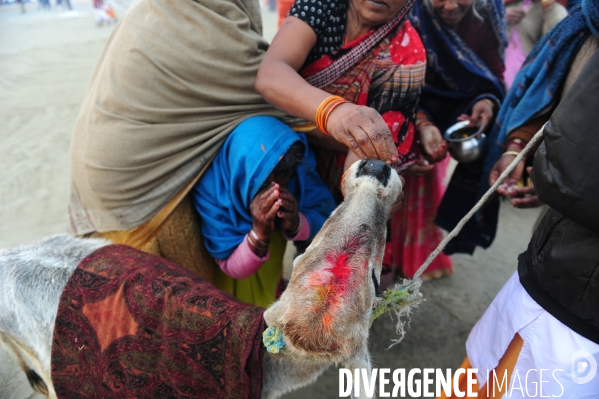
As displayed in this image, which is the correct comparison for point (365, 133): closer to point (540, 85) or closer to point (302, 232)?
point (302, 232)

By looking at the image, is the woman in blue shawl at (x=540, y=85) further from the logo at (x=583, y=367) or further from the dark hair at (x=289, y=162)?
the dark hair at (x=289, y=162)

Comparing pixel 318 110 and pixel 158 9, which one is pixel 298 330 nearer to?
pixel 318 110

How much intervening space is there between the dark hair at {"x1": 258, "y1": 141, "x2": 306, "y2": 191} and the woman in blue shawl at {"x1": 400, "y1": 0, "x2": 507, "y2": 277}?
2.55ft

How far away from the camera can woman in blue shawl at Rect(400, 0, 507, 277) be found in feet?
7.74

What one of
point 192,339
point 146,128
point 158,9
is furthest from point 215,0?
point 192,339

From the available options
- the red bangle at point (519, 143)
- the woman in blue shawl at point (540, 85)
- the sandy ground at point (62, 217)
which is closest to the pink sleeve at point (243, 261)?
the sandy ground at point (62, 217)

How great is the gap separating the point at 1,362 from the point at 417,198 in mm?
2930

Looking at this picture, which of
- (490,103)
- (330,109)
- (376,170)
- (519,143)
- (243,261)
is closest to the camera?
Answer: (376,170)

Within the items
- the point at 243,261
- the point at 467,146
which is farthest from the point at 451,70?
the point at 243,261

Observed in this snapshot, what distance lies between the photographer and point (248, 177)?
5.78 feet

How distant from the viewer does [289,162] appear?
6.04 ft

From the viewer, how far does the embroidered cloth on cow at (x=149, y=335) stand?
4.21 feet

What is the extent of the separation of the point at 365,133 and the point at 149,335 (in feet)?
Result: 3.22

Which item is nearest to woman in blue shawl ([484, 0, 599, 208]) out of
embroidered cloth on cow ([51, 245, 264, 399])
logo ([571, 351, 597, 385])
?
logo ([571, 351, 597, 385])
